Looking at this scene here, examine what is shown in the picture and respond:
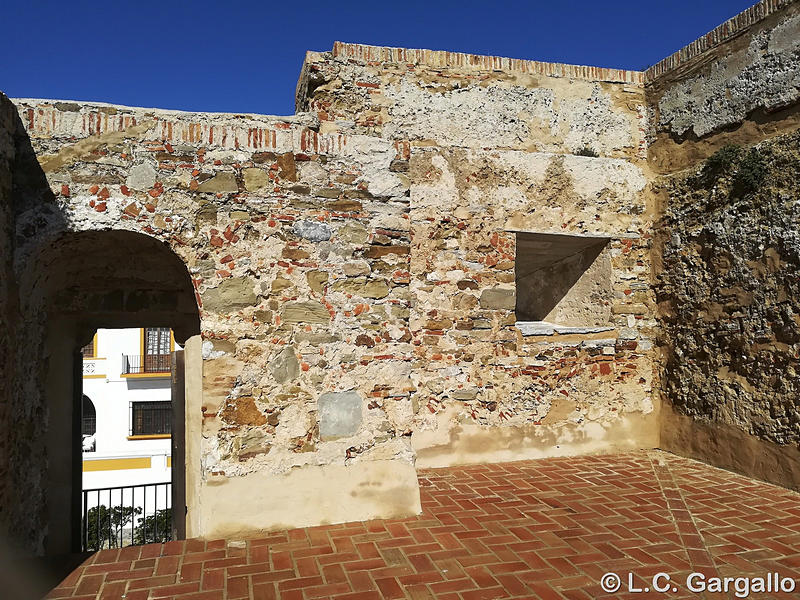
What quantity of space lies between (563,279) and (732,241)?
2.01 m

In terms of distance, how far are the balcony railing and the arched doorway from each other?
16.5 meters

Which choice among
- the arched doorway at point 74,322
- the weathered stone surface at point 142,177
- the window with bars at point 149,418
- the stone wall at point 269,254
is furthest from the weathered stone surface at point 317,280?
the window with bars at point 149,418

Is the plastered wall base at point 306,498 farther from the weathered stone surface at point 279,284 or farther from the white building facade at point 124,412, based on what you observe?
the white building facade at point 124,412

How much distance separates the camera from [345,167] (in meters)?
4.50

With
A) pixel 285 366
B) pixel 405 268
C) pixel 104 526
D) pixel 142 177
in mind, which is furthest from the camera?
pixel 104 526

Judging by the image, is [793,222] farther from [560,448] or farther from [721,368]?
[560,448]

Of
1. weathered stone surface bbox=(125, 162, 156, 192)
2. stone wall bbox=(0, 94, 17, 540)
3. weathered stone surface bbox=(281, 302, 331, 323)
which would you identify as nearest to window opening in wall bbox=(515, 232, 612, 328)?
weathered stone surface bbox=(281, 302, 331, 323)

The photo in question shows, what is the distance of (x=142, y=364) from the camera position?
2150 centimetres

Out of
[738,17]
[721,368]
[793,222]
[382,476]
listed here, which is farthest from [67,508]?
[738,17]

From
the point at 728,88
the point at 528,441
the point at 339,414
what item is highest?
the point at 728,88

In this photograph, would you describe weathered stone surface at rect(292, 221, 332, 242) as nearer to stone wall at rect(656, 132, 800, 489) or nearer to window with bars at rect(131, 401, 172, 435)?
stone wall at rect(656, 132, 800, 489)

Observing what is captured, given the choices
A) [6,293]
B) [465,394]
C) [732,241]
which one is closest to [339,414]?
[465,394]

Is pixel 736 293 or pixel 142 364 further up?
pixel 736 293

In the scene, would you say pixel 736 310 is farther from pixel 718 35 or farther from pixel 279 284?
pixel 279 284
